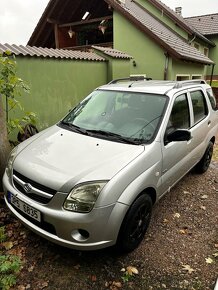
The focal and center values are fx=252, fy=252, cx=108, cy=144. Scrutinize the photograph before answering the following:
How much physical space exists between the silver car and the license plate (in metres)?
0.01

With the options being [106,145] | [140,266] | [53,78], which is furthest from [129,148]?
[53,78]

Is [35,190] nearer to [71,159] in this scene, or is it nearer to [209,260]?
[71,159]

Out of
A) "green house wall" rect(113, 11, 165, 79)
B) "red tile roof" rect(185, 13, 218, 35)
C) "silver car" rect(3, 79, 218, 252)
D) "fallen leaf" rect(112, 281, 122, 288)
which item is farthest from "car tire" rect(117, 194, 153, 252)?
"red tile roof" rect(185, 13, 218, 35)

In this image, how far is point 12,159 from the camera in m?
3.00

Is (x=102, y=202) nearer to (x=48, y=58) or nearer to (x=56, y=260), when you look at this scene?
(x=56, y=260)

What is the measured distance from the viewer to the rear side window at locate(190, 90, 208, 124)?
4.16m

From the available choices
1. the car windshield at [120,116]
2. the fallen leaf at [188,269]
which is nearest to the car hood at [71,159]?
the car windshield at [120,116]

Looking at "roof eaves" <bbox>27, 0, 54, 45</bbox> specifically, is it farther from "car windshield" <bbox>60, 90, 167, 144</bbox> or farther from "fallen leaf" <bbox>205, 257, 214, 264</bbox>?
"fallen leaf" <bbox>205, 257, 214, 264</bbox>

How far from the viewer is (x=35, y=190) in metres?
2.52

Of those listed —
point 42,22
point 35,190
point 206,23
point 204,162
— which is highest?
point 206,23

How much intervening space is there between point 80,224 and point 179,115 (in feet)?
7.12

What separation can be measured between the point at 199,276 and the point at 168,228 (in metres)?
0.81

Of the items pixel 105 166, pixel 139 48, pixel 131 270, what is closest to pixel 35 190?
pixel 105 166

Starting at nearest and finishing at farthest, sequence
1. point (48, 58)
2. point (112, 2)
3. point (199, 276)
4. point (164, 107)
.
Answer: point (199, 276) → point (164, 107) → point (48, 58) → point (112, 2)
